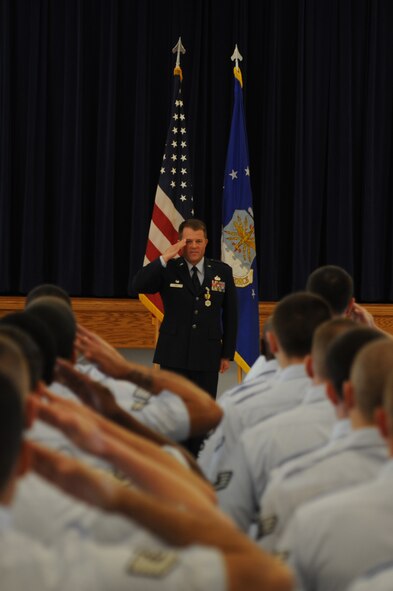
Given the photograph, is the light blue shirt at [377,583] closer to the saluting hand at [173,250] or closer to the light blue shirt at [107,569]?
the light blue shirt at [107,569]

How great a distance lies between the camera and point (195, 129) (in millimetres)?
7695

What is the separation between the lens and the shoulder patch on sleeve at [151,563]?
0.94 m

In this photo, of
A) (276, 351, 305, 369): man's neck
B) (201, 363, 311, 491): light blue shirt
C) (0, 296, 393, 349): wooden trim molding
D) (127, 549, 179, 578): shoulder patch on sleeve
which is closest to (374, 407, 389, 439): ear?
(127, 549, 179, 578): shoulder patch on sleeve

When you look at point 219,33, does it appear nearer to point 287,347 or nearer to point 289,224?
point 289,224

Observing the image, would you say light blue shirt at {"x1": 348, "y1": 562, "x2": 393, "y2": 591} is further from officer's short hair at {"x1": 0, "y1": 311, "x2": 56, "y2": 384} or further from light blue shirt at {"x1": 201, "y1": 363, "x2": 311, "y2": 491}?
light blue shirt at {"x1": 201, "y1": 363, "x2": 311, "y2": 491}

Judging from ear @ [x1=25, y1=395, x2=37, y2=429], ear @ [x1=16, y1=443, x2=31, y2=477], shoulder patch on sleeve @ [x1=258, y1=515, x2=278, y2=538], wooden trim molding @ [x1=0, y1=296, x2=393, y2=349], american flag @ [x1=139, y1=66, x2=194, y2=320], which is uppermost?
american flag @ [x1=139, y1=66, x2=194, y2=320]

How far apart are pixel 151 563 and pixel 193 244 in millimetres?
3816

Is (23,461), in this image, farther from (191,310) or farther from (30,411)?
(191,310)

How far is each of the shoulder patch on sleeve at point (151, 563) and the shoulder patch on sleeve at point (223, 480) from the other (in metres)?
1.15

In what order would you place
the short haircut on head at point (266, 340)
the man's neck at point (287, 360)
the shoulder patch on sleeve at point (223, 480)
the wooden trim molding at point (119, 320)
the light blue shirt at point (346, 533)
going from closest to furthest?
1. the light blue shirt at point (346, 533)
2. the shoulder patch on sleeve at point (223, 480)
3. the man's neck at point (287, 360)
4. the short haircut on head at point (266, 340)
5. the wooden trim molding at point (119, 320)

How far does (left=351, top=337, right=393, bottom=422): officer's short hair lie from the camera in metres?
1.55

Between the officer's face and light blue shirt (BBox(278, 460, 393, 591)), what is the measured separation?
3426 mm

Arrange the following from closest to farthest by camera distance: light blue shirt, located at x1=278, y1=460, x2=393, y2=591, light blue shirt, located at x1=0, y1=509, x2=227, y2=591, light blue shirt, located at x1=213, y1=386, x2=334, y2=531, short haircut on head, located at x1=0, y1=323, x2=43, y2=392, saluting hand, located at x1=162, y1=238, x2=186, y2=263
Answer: light blue shirt, located at x1=0, y1=509, x2=227, y2=591 → light blue shirt, located at x1=278, y1=460, x2=393, y2=591 → short haircut on head, located at x1=0, y1=323, x2=43, y2=392 → light blue shirt, located at x1=213, y1=386, x2=334, y2=531 → saluting hand, located at x1=162, y1=238, x2=186, y2=263

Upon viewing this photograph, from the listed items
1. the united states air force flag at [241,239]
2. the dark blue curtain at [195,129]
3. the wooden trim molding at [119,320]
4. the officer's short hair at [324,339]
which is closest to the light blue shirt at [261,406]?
the officer's short hair at [324,339]
